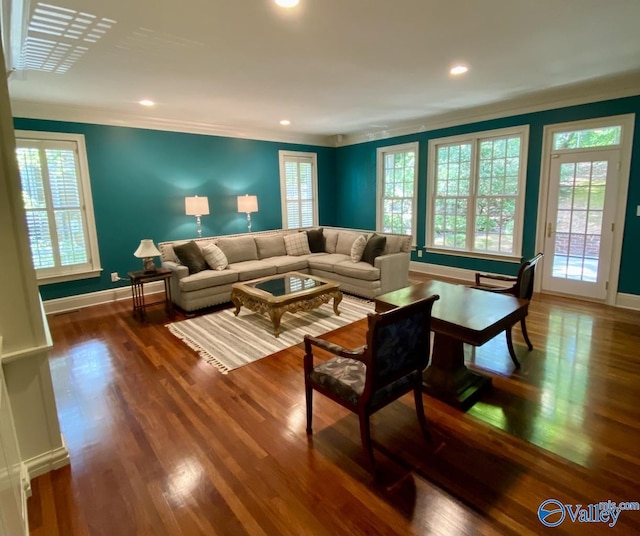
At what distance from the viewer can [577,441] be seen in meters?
2.08

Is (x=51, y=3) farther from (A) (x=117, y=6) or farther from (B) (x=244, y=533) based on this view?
(B) (x=244, y=533)

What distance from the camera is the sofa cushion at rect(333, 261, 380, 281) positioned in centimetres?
472

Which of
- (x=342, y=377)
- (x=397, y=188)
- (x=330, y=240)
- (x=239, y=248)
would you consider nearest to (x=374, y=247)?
(x=330, y=240)

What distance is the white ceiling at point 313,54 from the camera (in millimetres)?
2287

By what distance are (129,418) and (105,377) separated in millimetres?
748

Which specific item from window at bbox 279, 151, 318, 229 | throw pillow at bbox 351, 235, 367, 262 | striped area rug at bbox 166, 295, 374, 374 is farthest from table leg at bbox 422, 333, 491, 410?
window at bbox 279, 151, 318, 229

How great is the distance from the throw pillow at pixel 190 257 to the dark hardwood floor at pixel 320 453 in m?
1.57

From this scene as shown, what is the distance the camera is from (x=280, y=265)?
17.0 ft

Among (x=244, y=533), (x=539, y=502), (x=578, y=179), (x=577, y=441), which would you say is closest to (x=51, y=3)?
(x=244, y=533)

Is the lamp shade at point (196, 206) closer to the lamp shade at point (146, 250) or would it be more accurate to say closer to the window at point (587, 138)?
the lamp shade at point (146, 250)

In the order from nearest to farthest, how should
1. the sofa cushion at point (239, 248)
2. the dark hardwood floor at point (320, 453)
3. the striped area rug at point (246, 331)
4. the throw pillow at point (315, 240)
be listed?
the dark hardwood floor at point (320, 453)
the striped area rug at point (246, 331)
the sofa cushion at point (239, 248)
the throw pillow at point (315, 240)

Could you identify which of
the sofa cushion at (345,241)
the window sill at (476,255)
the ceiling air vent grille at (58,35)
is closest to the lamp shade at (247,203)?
the sofa cushion at (345,241)

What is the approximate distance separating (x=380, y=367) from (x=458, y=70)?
3156mm

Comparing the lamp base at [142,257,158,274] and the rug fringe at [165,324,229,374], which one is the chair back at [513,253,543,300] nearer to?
the rug fringe at [165,324,229,374]
